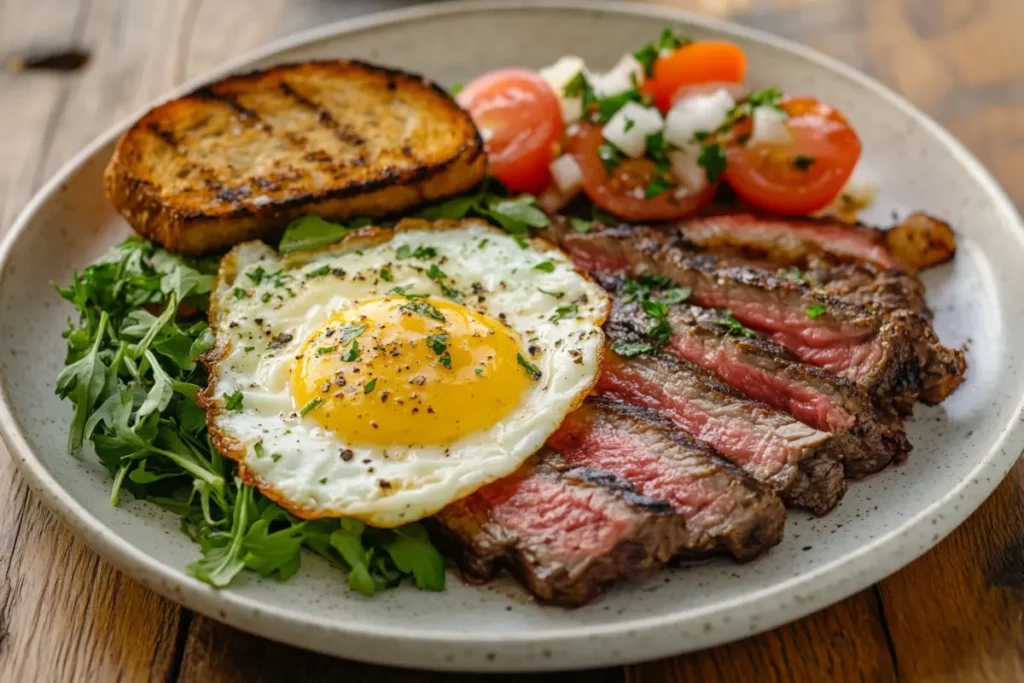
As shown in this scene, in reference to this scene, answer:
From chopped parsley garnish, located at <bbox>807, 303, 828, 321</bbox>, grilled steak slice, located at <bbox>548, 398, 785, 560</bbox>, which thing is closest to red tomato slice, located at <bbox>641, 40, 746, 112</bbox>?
chopped parsley garnish, located at <bbox>807, 303, 828, 321</bbox>

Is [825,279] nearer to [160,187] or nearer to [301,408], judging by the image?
[301,408]

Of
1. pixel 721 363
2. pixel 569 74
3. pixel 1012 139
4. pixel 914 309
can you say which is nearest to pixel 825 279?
pixel 914 309

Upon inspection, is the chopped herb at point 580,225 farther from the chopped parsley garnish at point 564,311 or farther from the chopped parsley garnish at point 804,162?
the chopped parsley garnish at point 804,162

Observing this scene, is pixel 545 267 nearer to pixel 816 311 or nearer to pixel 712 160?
pixel 816 311

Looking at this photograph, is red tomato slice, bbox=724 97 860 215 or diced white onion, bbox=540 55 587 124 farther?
diced white onion, bbox=540 55 587 124

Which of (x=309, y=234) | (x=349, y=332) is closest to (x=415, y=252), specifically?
(x=309, y=234)

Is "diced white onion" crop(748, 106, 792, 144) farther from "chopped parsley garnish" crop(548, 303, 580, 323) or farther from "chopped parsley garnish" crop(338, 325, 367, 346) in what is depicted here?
"chopped parsley garnish" crop(338, 325, 367, 346)
